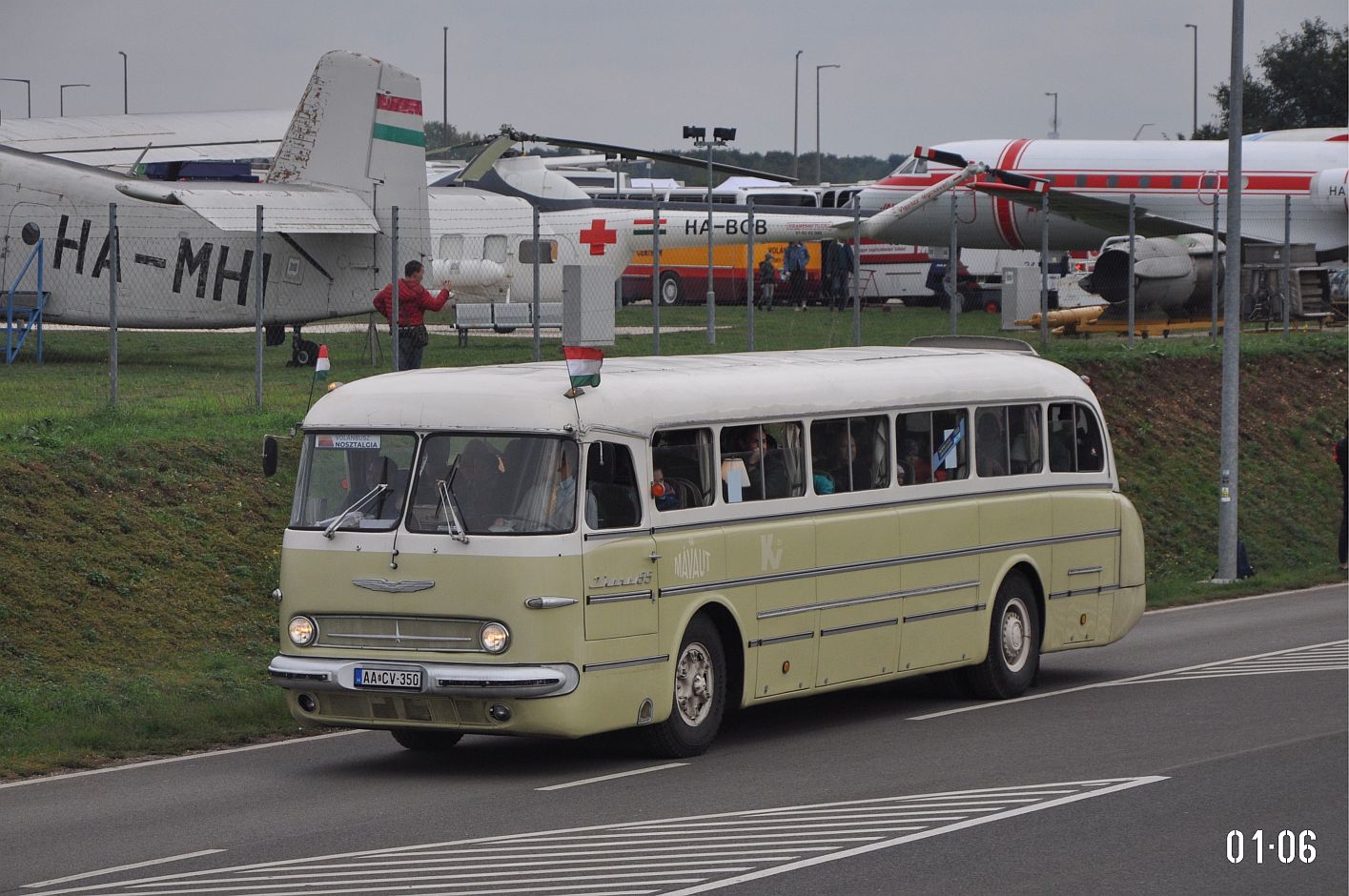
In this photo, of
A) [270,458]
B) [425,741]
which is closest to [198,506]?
[270,458]

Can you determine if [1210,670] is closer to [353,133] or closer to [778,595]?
[778,595]

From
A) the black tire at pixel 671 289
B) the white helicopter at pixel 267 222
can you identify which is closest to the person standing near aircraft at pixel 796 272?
the black tire at pixel 671 289

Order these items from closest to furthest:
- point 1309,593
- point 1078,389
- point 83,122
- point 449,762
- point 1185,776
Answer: point 1185,776 < point 449,762 < point 1078,389 < point 1309,593 < point 83,122

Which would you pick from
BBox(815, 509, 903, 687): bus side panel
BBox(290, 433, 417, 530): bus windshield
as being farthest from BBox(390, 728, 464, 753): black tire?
BBox(815, 509, 903, 687): bus side panel

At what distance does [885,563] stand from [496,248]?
83.9 feet

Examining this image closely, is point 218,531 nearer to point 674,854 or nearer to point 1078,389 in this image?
point 1078,389

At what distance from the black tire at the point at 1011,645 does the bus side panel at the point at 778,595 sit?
225cm

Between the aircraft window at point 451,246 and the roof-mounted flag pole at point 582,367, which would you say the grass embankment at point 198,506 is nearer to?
the roof-mounted flag pole at point 582,367

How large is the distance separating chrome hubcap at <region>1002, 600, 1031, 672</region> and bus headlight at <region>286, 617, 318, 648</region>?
228 inches

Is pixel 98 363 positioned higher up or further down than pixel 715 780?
higher up

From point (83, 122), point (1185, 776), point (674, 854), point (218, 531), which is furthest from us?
point (83, 122)

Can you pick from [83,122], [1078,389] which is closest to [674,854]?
[1078,389]

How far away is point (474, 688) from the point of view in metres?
11.6

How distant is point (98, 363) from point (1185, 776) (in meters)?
19.6
